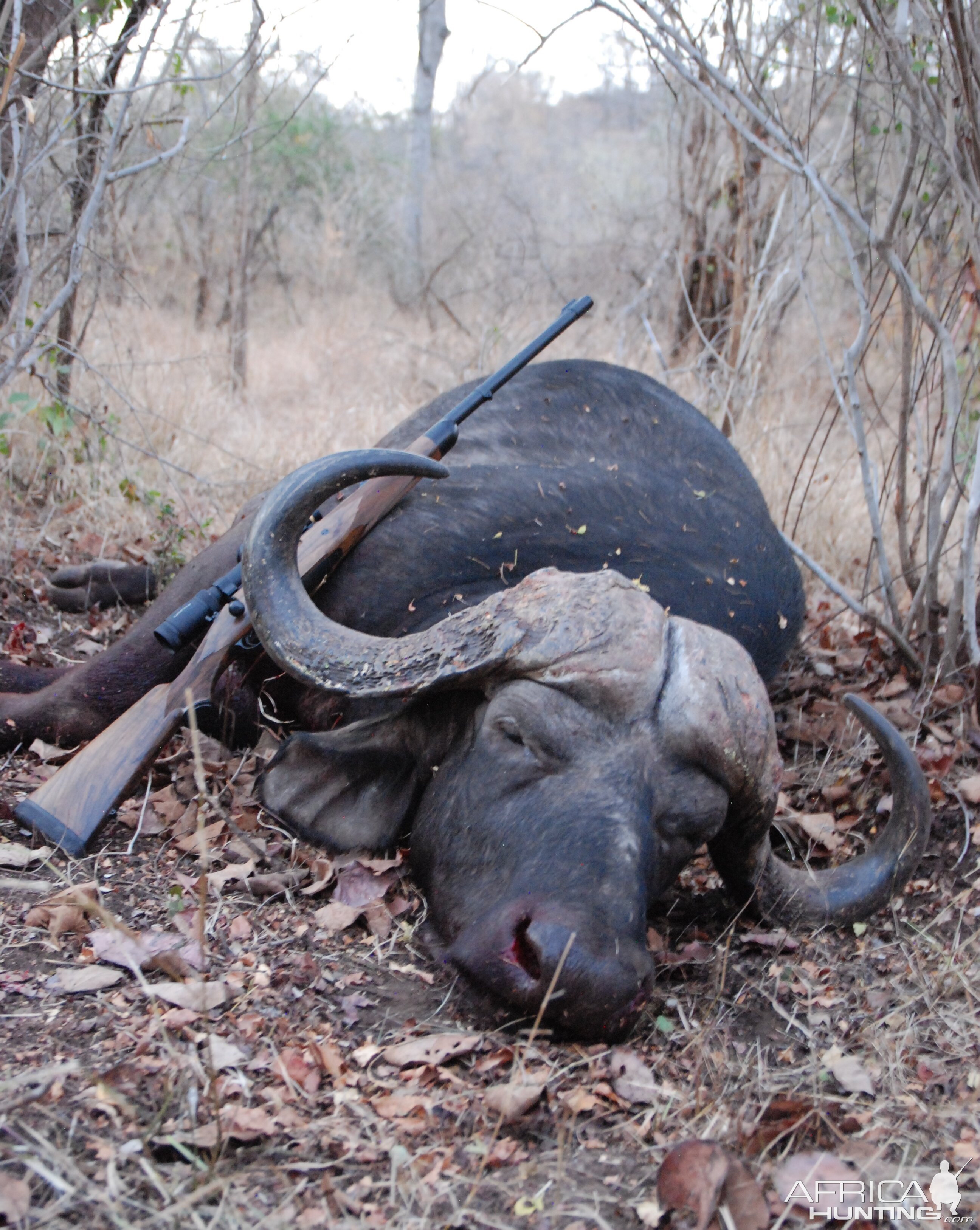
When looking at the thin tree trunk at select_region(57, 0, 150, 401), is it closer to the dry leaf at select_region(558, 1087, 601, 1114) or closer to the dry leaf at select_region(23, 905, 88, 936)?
the dry leaf at select_region(23, 905, 88, 936)

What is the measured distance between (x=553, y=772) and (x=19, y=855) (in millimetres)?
1380

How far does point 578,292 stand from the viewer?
13008mm

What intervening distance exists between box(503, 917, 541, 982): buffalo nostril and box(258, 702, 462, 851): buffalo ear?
0.75 m

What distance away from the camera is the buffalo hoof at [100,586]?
4.83m

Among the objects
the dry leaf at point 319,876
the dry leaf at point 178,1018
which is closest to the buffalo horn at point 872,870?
the dry leaf at point 319,876

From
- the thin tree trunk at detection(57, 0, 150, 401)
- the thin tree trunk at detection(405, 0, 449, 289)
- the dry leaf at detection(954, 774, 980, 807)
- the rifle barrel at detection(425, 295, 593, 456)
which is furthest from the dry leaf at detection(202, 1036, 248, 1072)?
the thin tree trunk at detection(405, 0, 449, 289)

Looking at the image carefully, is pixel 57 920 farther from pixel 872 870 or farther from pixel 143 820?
pixel 872 870

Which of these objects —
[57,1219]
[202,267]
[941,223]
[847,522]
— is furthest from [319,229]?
[57,1219]

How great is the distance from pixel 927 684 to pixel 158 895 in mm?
2737

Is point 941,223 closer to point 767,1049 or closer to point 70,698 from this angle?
point 767,1049

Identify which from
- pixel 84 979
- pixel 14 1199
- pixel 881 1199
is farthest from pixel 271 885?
pixel 881 1199

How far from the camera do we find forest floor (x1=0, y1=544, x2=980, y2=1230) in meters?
1.80

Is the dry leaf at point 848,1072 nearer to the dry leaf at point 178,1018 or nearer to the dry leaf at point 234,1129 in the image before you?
the dry leaf at point 234,1129

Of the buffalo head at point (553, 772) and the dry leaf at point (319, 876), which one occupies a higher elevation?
the buffalo head at point (553, 772)
